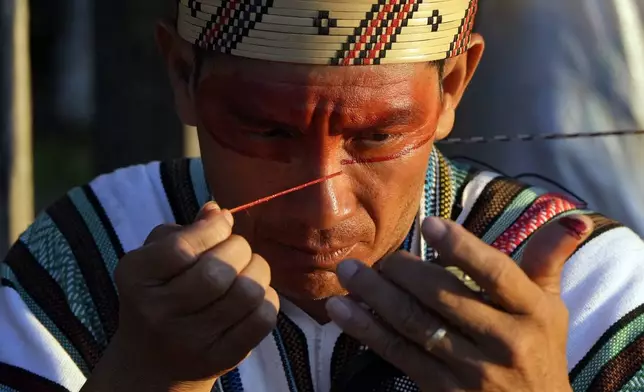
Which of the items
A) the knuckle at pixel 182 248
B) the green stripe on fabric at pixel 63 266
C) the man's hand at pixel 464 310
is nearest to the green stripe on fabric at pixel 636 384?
the man's hand at pixel 464 310

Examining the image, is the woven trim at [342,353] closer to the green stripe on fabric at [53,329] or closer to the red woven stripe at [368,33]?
the green stripe on fabric at [53,329]

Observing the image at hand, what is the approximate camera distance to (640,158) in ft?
11.4

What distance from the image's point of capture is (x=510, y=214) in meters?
2.45

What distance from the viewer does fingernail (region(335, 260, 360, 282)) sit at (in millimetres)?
1755

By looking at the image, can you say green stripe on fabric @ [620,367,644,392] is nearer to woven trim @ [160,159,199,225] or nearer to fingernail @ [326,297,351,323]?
fingernail @ [326,297,351,323]

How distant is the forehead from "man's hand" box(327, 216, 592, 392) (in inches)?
15.4

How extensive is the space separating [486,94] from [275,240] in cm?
168

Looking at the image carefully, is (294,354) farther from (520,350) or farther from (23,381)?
(520,350)

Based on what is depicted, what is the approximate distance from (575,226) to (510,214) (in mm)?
756

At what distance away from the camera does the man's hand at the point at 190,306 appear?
177cm

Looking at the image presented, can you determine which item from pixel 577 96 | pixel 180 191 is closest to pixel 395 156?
pixel 180 191

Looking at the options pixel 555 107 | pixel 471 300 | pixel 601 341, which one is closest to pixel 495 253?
pixel 471 300

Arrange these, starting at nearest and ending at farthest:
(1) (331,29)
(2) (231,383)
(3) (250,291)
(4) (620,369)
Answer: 1. (3) (250,291)
2. (1) (331,29)
3. (4) (620,369)
4. (2) (231,383)

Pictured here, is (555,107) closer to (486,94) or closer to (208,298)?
(486,94)
